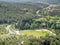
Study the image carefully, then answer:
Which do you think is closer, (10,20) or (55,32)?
(55,32)

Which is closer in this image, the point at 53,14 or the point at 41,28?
the point at 41,28

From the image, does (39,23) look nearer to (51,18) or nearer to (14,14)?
(51,18)

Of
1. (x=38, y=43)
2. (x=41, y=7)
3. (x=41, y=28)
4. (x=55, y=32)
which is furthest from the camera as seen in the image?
(x=41, y=7)

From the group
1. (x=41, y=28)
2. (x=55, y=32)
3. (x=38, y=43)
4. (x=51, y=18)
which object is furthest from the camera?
(x=51, y=18)

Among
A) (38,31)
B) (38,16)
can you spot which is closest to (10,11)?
(38,16)

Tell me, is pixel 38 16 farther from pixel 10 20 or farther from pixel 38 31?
pixel 38 31

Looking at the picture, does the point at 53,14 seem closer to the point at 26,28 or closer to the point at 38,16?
the point at 38,16

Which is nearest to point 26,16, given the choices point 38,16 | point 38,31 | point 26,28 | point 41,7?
point 38,16

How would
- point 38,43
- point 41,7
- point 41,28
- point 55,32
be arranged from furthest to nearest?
point 41,7 → point 41,28 → point 55,32 → point 38,43

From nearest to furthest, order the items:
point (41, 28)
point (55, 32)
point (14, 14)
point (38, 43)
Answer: point (38, 43) < point (55, 32) < point (41, 28) < point (14, 14)
